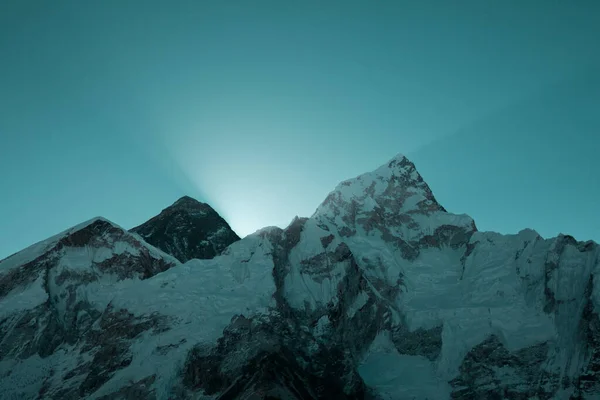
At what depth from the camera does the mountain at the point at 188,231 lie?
529 ft

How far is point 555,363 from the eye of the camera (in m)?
96.2

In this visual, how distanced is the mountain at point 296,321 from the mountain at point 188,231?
27339 millimetres

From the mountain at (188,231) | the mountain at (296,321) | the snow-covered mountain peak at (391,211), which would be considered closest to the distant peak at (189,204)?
the mountain at (188,231)

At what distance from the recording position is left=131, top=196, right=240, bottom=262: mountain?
16138 cm

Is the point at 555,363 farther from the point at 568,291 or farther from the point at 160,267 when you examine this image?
the point at 160,267

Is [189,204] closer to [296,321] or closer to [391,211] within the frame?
[391,211]

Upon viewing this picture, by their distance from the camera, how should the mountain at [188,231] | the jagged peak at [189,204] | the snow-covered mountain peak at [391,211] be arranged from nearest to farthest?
the snow-covered mountain peak at [391,211]
the mountain at [188,231]
the jagged peak at [189,204]

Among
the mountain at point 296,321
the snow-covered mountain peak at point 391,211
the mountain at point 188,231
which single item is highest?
the snow-covered mountain peak at point 391,211

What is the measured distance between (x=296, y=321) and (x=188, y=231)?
7561 cm

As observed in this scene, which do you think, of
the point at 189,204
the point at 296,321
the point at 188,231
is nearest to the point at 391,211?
the point at 188,231

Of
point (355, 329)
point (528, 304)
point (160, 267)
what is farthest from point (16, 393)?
point (528, 304)

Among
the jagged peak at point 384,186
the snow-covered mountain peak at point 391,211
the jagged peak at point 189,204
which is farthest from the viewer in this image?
the jagged peak at point 189,204

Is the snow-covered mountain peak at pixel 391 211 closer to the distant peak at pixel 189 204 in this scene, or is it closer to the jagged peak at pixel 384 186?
the jagged peak at pixel 384 186

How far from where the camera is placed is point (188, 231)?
553 ft
